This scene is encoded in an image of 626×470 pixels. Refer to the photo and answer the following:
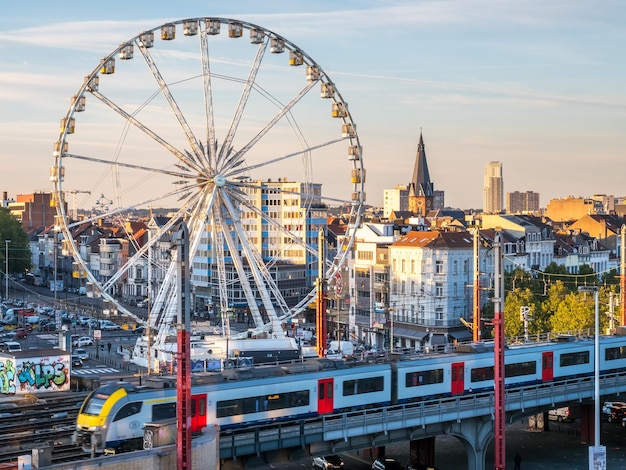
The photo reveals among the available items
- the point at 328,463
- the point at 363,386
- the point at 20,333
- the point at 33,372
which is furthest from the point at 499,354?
the point at 20,333

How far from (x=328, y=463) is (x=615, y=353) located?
17635mm

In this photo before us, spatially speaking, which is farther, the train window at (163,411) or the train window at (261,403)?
the train window at (261,403)

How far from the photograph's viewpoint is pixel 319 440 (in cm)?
4159

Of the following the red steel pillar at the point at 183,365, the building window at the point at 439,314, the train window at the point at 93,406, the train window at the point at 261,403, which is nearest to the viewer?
the red steel pillar at the point at 183,365

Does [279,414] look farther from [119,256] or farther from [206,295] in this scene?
[119,256]

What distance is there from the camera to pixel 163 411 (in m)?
40.0

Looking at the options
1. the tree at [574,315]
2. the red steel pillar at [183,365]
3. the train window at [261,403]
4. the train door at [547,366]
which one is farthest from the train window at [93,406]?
the tree at [574,315]

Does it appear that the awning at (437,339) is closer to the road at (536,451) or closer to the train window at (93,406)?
the road at (536,451)

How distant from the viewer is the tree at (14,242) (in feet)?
512

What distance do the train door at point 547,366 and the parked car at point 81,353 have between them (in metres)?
45.3

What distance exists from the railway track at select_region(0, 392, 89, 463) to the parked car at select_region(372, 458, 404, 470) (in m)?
14.0

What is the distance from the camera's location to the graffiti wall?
6650 cm

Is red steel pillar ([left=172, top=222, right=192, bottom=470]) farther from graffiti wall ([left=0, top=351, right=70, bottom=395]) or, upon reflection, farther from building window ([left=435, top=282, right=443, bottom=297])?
building window ([left=435, top=282, right=443, bottom=297])

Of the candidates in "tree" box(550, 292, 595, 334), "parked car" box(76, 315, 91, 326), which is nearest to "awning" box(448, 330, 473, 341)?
"tree" box(550, 292, 595, 334)
